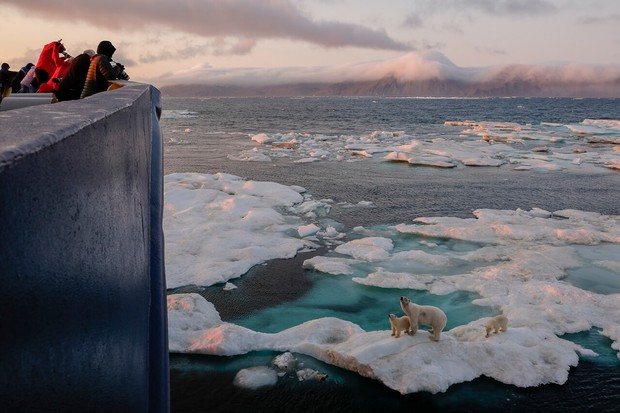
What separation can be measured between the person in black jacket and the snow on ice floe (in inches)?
146

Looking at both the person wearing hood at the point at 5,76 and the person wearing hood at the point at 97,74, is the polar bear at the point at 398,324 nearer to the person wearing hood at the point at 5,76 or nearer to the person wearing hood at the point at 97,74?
the person wearing hood at the point at 97,74

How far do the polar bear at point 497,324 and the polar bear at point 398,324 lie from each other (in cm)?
128

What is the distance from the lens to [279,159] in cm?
2738

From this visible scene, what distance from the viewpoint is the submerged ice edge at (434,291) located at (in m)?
6.43

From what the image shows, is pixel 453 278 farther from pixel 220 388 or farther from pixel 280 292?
pixel 220 388

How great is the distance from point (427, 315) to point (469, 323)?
4.77ft

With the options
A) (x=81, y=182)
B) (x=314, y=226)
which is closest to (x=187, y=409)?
(x=81, y=182)

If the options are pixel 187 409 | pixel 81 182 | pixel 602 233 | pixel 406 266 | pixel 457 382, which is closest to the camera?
pixel 81 182

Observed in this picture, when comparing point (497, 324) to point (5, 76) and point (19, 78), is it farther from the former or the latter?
point (19, 78)

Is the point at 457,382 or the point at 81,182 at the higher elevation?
the point at 81,182

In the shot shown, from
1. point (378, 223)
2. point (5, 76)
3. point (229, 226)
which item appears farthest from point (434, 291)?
point (5, 76)

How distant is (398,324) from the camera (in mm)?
6777

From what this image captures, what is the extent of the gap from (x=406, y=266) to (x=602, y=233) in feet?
20.3

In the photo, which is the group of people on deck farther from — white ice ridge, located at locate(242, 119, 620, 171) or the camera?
white ice ridge, located at locate(242, 119, 620, 171)
